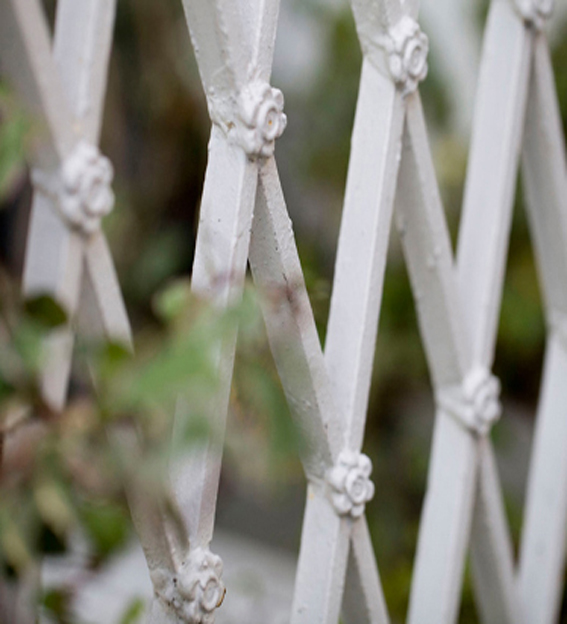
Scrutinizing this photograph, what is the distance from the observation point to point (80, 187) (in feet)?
1.93

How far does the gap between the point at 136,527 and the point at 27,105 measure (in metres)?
0.29

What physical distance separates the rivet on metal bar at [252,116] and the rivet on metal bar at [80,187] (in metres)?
0.17

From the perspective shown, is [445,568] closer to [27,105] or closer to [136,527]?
[136,527]

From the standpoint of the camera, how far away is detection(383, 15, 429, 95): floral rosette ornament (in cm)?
53

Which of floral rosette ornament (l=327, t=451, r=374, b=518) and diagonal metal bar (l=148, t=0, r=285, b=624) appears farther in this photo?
floral rosette ornament (l=327, t=451, r=374, b=518)

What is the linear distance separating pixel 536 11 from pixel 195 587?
51 cm

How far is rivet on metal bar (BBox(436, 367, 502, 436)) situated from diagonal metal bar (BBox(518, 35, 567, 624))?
0.16 metres

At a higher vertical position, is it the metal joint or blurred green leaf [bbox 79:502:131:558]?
the metal joint

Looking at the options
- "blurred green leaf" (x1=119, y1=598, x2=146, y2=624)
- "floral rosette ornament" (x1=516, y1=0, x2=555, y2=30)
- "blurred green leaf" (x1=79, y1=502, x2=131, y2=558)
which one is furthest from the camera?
"floral rosette ornament" (x1=516, y1=0, x2=555, y2=30)

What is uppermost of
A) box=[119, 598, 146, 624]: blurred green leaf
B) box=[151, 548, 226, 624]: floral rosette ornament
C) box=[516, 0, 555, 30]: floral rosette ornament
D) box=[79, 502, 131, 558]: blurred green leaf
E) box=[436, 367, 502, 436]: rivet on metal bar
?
box=[516, 0, 555, 30]: floral rosette ornament

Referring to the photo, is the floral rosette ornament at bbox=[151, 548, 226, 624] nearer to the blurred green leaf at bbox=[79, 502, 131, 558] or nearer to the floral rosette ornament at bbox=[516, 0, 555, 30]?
the blurred green leaf at bbox=[79, 502, 131, 558]

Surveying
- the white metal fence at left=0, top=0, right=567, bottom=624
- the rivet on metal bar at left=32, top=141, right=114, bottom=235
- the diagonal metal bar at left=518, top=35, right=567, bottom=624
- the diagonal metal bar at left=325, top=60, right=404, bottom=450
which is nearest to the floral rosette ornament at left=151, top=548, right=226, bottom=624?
the white metal fence at left=0, top=0, right=567, bottom=624

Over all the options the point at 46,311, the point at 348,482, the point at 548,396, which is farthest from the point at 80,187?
the point at 548,396

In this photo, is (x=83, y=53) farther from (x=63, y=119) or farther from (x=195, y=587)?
(x=195, y=587)
